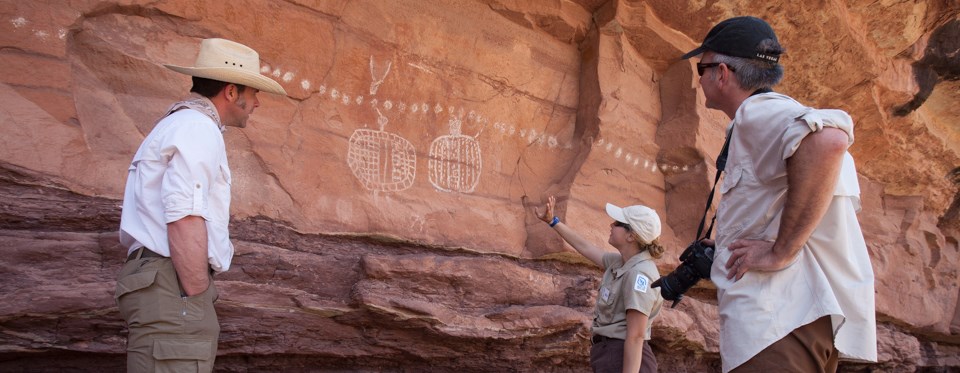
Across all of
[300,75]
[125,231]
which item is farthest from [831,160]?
[300,75]

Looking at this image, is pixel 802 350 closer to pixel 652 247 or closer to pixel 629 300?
pixel 629 300

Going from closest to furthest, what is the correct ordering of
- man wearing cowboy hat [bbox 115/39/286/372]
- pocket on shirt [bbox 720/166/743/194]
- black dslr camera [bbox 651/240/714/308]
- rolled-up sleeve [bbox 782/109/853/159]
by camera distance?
rolled-up sleeve [bbox 782/109/853/159], pocket on shirt [bbox 720/166/743/194], black dslr camera [bbox 651/240/714/308], man wearing cowboy hat [bbox 115/39/286/372]

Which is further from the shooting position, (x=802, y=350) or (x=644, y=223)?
(x=644, y=223)

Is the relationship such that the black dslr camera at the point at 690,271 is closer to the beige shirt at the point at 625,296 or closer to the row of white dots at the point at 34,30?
the beige shirt at the point at 625,296

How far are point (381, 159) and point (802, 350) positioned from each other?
11.6 ft

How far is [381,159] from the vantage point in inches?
195

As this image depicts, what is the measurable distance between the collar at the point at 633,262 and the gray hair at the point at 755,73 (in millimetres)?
1456

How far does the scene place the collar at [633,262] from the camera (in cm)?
339

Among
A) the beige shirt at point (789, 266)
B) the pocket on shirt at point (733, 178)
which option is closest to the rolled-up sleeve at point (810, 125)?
the beige shirt at point (789, 266)

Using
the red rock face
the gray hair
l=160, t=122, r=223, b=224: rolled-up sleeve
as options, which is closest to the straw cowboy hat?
l=160, t=122, r=223, b=224: rolled-up sleeve

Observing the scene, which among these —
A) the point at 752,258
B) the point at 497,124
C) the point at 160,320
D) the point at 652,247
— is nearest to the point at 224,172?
the point at 160,320

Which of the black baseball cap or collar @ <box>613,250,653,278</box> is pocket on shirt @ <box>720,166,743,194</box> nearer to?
the black baseball cap

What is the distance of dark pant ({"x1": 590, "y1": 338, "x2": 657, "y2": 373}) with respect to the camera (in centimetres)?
323

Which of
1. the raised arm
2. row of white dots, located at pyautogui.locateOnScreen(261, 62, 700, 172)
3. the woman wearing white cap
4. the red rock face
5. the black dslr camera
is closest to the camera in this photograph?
the black dslr camera
